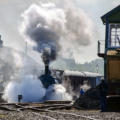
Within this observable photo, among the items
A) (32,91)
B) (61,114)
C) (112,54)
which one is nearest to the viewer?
(61,114)

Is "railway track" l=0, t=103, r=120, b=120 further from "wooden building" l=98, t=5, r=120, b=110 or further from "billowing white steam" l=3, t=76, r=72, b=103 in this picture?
"billowing white steam" l=3, t=76, r=72, b=103

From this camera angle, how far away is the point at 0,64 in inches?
2955

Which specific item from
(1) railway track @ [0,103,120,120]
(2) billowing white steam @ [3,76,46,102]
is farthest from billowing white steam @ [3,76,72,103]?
(1) railway track @ [0,103,120,120]

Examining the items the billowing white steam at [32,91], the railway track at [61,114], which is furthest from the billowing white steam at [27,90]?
the railway track at [61,114]

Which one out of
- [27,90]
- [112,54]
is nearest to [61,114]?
[112,54]

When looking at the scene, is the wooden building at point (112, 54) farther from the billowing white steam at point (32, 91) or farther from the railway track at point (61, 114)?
the billowing white steam at point (32, 91)

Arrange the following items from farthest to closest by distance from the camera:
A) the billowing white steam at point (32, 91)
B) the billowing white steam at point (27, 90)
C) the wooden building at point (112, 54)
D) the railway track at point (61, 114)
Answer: the billowing white steam at point (27, 90) → the billowing white steam at point (32, 91) → the wooden building at point (112, 54) → the railway track at point (61, 114)

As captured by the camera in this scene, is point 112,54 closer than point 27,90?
Yes

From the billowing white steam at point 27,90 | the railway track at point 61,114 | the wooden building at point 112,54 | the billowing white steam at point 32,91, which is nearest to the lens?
the railway track at point 61,114

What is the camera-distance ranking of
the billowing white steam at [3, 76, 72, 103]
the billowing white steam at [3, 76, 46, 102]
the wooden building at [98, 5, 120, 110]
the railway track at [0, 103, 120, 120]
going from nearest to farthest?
the railway track at [0, 103, 120, 120]
the wooden building at [98, 5, 120, 110]
the billowing white steam at [3, 76, 72, 103]
the billowing white steam at [3, 76, 46, 102]

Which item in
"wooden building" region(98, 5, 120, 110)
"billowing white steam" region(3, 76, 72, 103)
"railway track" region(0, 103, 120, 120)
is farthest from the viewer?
"billowing white steam" region(3, 76, 72, 103)

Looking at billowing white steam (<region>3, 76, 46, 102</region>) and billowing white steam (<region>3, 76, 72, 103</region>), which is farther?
billowing white steam (<region>3, 76, 46, 102</region>)

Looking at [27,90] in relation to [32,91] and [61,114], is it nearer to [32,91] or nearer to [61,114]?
[32,91]

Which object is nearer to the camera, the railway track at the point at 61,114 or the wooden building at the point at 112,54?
the railway track at the point at 61,114
